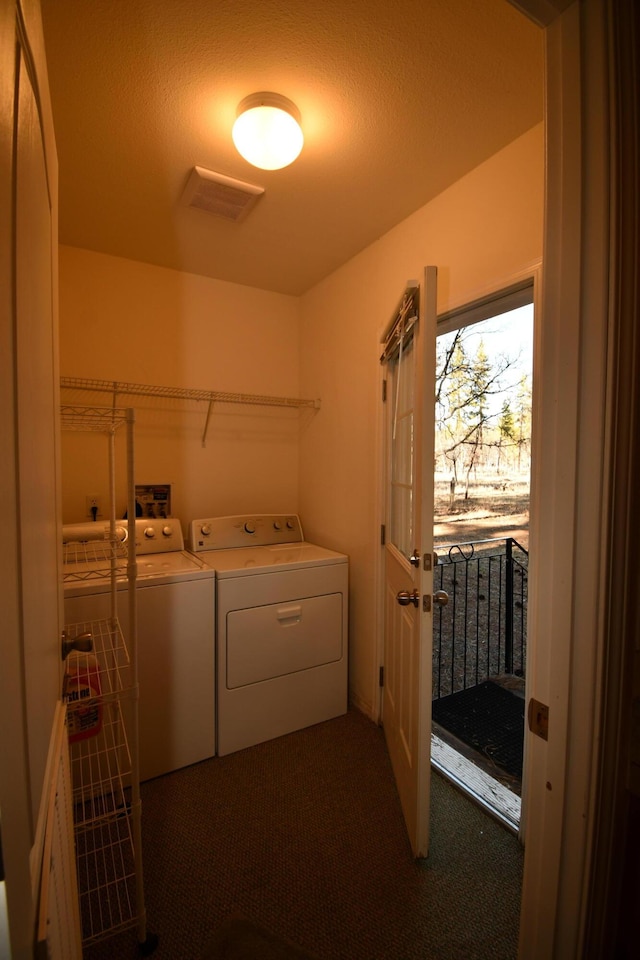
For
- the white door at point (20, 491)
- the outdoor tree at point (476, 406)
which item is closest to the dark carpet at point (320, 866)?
the white door at point (20, 491)

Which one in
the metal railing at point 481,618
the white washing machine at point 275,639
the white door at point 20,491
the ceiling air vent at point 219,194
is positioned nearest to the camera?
the white door at point 20,491

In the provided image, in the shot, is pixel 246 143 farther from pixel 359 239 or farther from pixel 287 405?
pixel 287 405

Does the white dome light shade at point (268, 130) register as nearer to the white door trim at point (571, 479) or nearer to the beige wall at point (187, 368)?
the white door trim at point (571, 479)

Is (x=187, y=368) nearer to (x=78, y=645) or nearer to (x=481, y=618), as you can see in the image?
(x=78, y=645)

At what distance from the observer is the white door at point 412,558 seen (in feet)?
4.66

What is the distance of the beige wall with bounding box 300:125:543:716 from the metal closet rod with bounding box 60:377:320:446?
A: 0.22 metres

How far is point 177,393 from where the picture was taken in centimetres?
261

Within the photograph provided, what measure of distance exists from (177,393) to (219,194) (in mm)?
1132

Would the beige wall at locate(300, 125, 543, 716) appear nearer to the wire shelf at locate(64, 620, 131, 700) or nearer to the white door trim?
the white door trim

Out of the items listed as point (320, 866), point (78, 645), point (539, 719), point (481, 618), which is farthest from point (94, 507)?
point (481, 618)

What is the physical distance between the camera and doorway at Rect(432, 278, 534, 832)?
2.57 meters

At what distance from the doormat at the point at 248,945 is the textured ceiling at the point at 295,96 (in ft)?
8.58

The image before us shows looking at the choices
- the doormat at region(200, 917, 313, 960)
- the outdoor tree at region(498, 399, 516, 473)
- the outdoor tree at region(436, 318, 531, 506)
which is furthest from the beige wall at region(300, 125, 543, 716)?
the outdoor tree at region(498, 399, 516, 473)

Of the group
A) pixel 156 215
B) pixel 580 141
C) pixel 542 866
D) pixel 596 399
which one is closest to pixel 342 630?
pixel 542 866
